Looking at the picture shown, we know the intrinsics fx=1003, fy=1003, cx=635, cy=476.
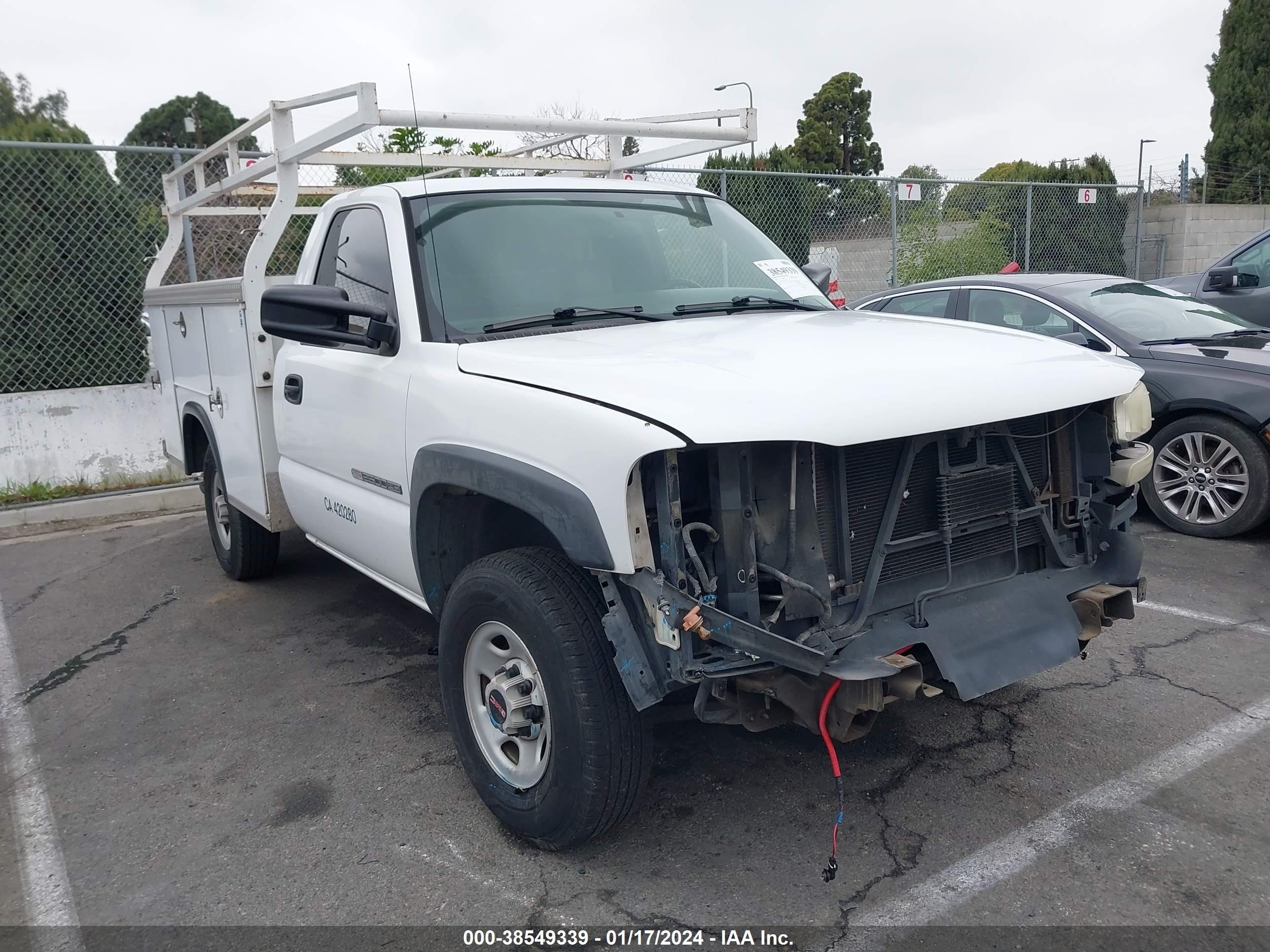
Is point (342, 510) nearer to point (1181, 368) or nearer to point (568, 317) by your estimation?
point (568, 317)

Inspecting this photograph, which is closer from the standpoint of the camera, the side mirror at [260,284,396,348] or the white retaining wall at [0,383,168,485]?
the side mirror at [260,284,396,348]

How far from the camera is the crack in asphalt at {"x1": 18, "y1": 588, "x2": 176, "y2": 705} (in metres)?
4.73

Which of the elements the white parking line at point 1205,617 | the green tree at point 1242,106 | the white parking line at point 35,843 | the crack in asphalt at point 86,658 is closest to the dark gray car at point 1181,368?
the white parking line at point 1205,617

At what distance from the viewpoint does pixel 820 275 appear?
4918mm

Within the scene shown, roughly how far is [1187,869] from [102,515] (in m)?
8.10

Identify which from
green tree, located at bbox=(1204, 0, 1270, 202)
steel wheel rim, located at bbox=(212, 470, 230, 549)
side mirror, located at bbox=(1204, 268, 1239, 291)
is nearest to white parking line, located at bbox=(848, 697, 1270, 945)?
steel wheel rim, located at bbox=(212, 470, 230, 549)

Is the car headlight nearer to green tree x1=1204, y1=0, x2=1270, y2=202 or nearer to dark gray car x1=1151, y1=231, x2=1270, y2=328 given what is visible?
dark gray car x1=1151, y1=231, x2=1270, y2=328

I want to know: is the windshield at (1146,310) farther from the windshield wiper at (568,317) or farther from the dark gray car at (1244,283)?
the windshield wiper at (568,317)

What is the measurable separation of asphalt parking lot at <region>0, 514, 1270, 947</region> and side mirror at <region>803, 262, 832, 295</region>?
2.02m

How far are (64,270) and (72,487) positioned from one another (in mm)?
1804

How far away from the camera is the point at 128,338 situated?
28.5 ft

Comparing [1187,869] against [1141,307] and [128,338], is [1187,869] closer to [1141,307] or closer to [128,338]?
[1141,307]

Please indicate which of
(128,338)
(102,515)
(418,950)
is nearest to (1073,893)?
(418,950)

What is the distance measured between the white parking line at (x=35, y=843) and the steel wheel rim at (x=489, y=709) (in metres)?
1.27
